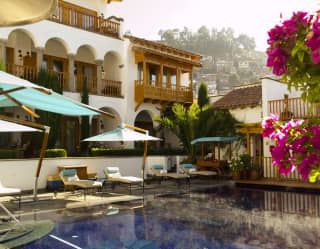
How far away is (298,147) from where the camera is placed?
1.89 m

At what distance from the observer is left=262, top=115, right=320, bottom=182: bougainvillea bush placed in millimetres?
1788

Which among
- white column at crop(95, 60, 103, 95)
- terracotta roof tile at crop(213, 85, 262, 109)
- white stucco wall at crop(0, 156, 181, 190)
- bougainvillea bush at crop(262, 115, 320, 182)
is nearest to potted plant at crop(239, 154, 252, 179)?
white stucco wall at crop(0, 156, 181, 190)

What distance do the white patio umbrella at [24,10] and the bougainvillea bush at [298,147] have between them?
305 cm

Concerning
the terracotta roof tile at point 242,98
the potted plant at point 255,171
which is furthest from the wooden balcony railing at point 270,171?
the terracotta roof tile at point 242,98

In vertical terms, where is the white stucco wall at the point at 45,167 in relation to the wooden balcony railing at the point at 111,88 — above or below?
below

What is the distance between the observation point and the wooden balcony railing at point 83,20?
66.5 feet

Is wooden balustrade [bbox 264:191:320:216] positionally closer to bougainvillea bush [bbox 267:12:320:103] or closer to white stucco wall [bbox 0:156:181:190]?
white stucco wall [bbox 0:156:181:190]

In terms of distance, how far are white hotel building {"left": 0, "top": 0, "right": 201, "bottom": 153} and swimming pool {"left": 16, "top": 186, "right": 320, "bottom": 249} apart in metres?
10.9

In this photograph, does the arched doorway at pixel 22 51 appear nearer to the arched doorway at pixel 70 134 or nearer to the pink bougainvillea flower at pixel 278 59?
the arched doorway at pixel 70 134

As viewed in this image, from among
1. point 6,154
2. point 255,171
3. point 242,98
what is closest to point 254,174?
point 255,171

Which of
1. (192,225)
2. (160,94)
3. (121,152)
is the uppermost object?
(160,94)

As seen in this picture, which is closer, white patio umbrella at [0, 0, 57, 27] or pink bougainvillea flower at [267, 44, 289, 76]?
pink bougainvillea flower at [267, 44, 289, 76]

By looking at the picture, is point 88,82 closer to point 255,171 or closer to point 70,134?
point 70,134

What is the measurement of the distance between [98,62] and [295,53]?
816 inches
